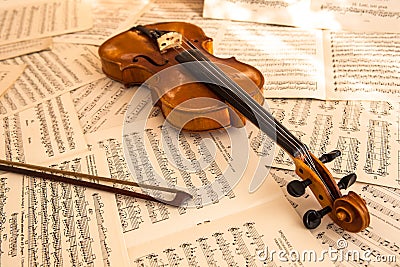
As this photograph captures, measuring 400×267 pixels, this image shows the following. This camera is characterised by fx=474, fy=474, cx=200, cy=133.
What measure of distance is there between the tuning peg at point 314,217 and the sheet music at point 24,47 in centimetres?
94

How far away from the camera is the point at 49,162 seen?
3.11 ft

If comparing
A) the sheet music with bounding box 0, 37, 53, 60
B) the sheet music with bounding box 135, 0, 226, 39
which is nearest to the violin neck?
the sheet music with bounding box 135, 0, 226, 39

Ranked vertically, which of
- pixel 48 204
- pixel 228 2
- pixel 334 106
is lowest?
pixel 48 204

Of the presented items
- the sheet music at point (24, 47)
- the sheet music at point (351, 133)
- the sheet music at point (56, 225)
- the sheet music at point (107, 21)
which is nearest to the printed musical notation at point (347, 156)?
the sheet music at point (351, 133)

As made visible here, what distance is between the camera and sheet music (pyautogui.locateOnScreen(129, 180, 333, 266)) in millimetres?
740

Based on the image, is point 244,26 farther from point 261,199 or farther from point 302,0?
point 261,199

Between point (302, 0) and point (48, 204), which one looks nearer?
point (48, 204)

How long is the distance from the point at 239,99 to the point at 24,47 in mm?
787

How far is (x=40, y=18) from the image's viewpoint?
5.02ft

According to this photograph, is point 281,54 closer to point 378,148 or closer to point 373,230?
point 378,148

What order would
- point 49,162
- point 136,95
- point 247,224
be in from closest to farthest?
point 247,224
point 49,162
point 136,95

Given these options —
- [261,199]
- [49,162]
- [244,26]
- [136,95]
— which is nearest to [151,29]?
[136,95]

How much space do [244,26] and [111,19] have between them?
42 cm

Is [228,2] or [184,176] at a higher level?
[228,2]
